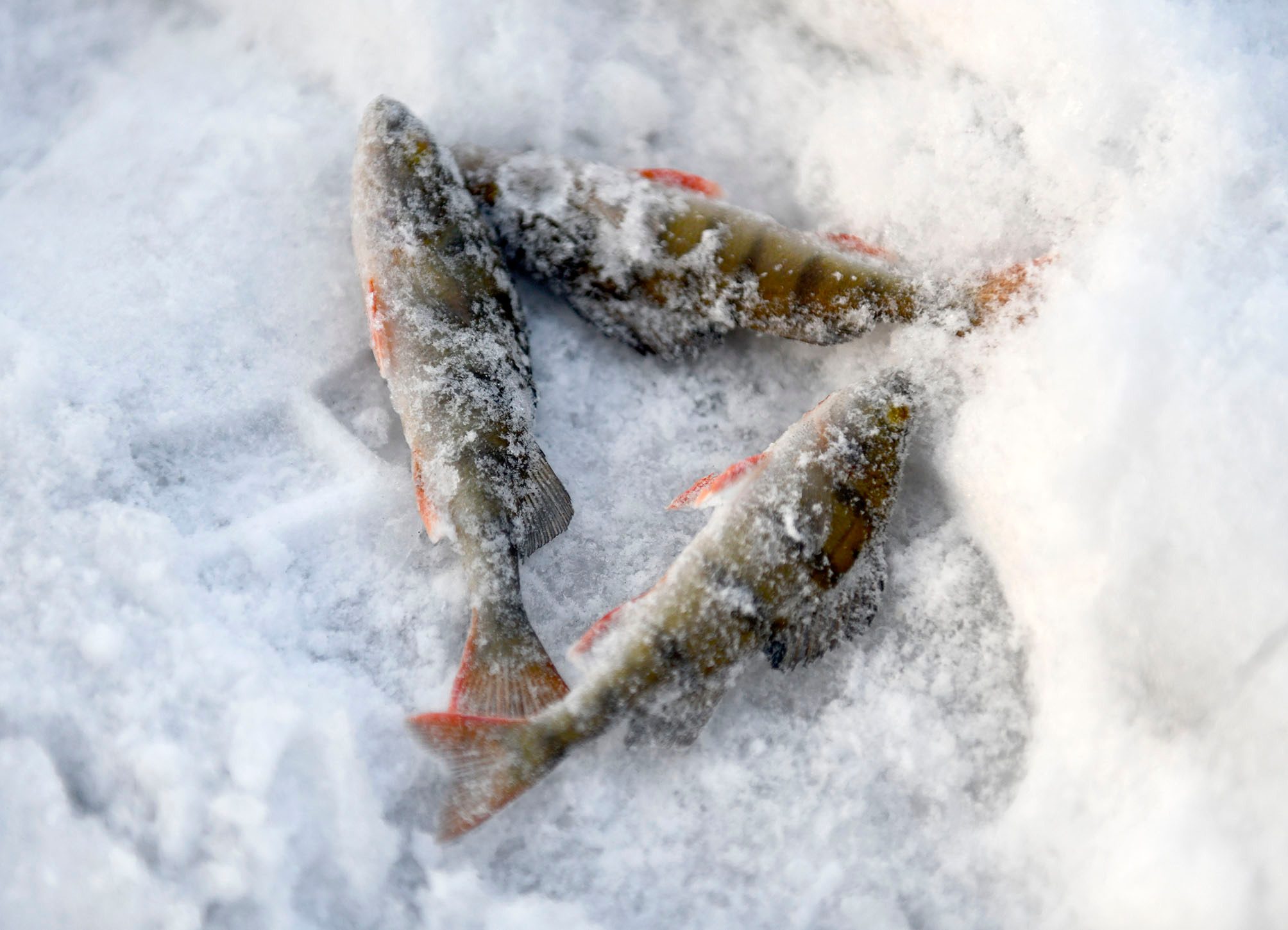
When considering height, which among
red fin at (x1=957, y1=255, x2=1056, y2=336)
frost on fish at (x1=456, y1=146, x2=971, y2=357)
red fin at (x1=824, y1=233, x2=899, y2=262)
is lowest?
frost on fish at (x1=456, y1=146, x2=971, y2=357)

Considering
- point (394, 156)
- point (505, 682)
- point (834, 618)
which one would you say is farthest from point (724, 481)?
point (394, 156)

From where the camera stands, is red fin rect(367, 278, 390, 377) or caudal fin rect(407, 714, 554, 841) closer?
caudal fin rect(407, 714, 554, 841)

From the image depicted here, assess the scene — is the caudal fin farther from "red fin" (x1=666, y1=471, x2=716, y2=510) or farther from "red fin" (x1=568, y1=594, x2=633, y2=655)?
"red fin" (x1=666, y1=471, x2=716, y2=510)

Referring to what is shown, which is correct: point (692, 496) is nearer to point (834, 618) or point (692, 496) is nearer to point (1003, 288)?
point (834, 618)

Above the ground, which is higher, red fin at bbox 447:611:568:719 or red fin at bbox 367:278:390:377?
red fin at bbox 367:278:390:377

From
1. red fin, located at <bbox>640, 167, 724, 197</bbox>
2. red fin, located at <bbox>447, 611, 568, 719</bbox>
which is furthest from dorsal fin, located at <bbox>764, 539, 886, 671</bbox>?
red fin, located at <bbox>640, 167, 724, 197</bbox>

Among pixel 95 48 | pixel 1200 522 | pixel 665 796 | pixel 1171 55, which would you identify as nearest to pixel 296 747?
pixel 665 796
